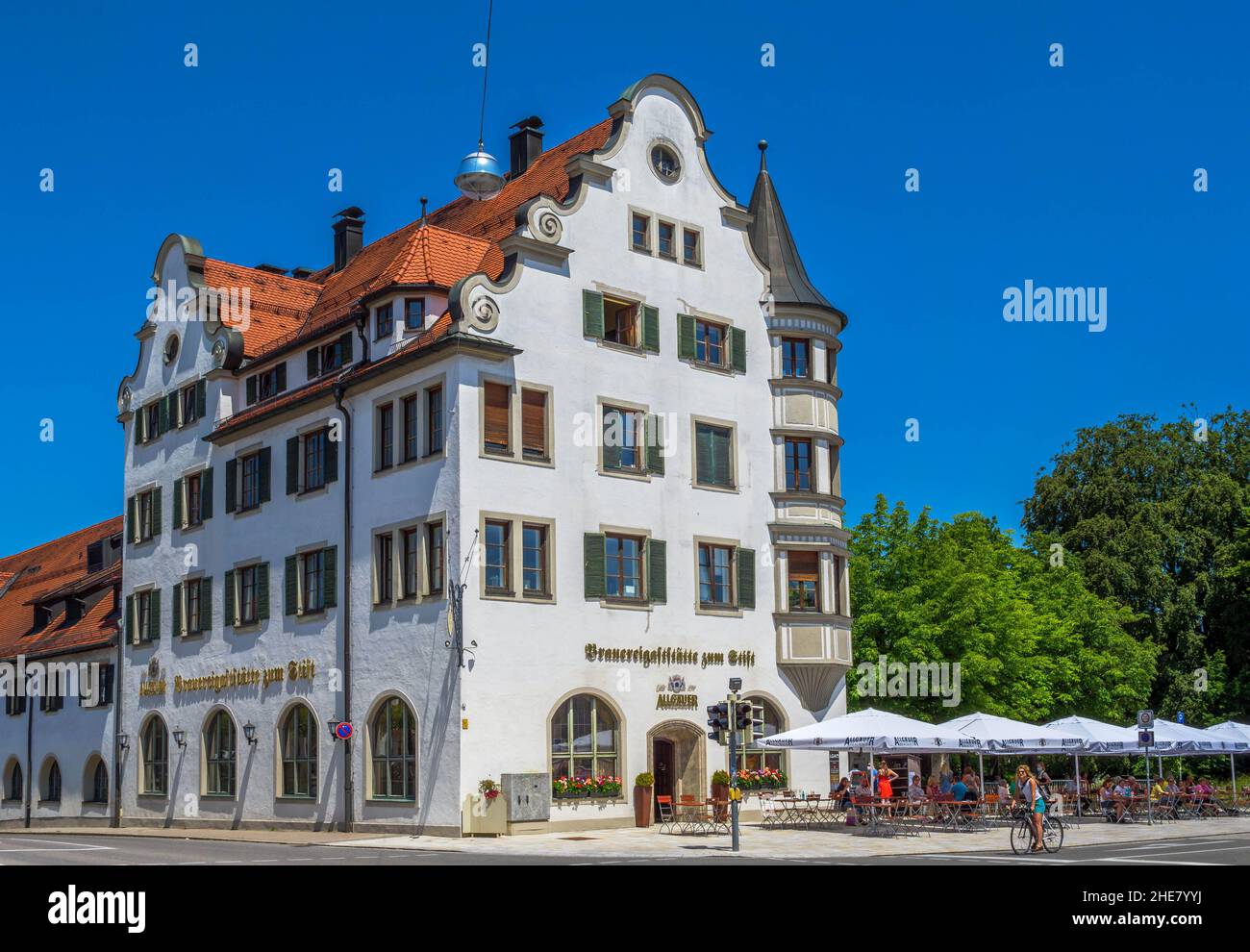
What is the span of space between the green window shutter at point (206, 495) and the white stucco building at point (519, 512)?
0.70 ft

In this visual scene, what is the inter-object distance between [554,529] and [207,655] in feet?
44.0

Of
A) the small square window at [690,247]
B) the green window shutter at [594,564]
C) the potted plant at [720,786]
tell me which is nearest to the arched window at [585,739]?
the green window shutter at [594,564]

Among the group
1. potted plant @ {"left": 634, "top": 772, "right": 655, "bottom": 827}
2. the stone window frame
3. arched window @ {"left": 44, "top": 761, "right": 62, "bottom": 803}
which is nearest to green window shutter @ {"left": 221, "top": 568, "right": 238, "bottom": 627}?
the stone window frame

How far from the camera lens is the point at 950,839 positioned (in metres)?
31.6

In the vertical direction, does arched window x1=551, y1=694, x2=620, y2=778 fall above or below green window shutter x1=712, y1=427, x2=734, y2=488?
below

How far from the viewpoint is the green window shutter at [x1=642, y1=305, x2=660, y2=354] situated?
1551 inches

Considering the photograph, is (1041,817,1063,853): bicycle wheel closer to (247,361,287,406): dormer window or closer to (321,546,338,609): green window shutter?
(321,546,338,609): green window shutter

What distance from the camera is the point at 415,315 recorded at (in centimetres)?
3806

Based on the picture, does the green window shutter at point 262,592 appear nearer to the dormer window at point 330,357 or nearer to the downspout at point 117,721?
the dormer window at point 330,357

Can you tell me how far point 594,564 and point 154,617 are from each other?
1731 cm

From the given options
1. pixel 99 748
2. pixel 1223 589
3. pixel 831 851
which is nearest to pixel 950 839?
pixel 831 851

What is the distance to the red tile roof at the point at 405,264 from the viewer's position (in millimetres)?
39156

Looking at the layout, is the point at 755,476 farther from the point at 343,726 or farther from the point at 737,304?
the point at 343,726

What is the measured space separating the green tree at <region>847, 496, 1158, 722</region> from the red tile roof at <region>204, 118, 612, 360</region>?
18149 mm
